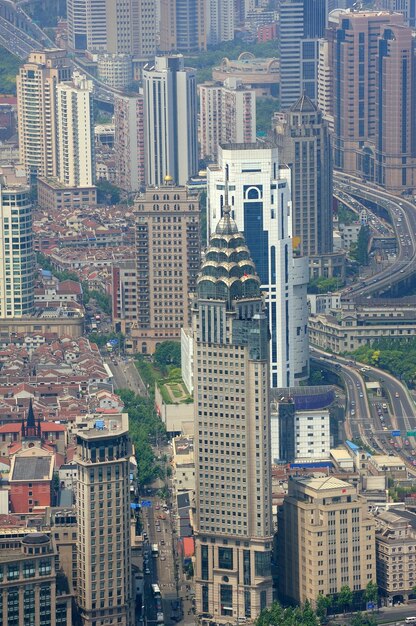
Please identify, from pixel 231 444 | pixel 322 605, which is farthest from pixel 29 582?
pixel 322 605

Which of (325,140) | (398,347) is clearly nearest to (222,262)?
(398,347)

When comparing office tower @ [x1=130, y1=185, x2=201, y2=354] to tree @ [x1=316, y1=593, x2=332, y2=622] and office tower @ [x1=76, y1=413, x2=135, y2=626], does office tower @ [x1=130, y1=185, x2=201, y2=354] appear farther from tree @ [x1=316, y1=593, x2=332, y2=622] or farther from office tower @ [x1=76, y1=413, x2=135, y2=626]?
office tower @ [x1=76, y1=413, x2=135, y2=626]

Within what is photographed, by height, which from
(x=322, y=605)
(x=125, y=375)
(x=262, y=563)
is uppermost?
(x=125, y=375)

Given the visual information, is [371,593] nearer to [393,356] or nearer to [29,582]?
[29,582]

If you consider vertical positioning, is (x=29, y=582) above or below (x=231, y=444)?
below

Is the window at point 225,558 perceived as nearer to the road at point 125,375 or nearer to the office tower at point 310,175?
the road at point 125,375
